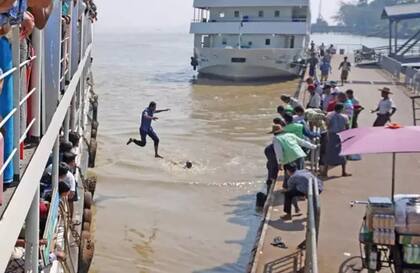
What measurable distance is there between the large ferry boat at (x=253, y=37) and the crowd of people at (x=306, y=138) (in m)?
21.8

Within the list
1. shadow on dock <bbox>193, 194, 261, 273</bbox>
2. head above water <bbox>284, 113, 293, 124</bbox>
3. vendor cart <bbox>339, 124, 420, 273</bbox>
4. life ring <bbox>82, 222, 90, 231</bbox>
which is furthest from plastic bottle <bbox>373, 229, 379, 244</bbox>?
head above water <bbox>284, 113, 293, 124</bbox>

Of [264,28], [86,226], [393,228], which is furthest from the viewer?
[264,28]

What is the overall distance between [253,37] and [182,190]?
24910 mm

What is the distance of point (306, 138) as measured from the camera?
9.91 meters

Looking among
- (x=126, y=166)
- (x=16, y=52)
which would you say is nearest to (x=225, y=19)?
(x=126, y=166)

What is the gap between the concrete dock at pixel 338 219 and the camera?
6871 mm

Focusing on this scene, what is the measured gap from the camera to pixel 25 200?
131 inches

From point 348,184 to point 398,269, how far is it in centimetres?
437

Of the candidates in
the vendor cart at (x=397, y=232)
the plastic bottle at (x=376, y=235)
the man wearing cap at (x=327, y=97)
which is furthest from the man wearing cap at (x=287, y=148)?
the man wearing cap at (x=327, y=97)

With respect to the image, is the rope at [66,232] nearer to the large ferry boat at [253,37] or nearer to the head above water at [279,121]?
the head above water at [279,121]

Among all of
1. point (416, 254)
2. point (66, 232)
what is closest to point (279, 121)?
point (416, 254)

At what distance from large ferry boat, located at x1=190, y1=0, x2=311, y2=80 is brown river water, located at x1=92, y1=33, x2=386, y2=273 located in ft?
29.1

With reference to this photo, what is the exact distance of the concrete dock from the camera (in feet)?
22.5

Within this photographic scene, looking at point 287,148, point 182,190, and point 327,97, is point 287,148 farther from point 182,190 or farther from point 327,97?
point 327,97
